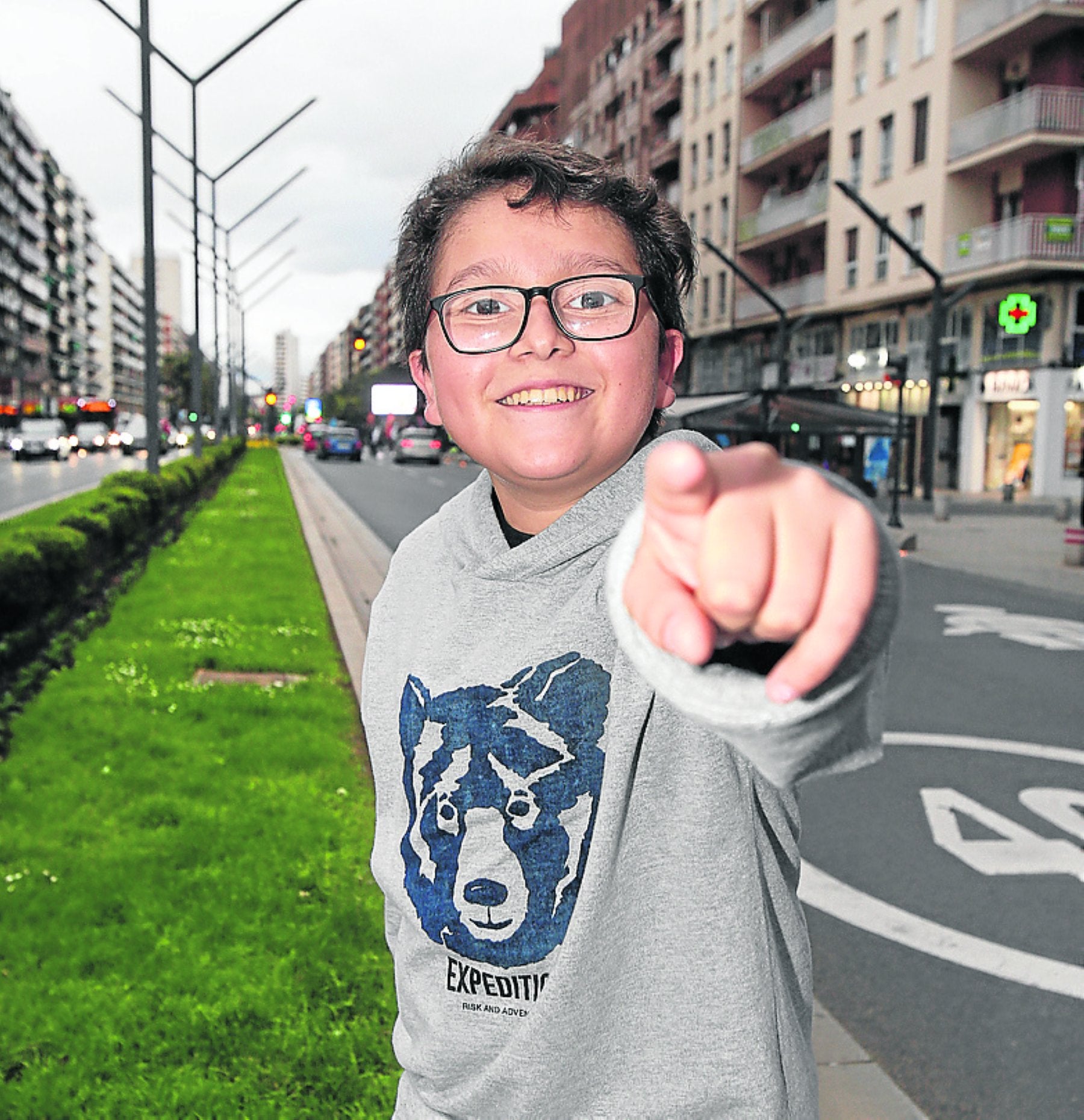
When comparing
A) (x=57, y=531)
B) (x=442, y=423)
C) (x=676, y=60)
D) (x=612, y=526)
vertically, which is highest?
(x=676, y=60)

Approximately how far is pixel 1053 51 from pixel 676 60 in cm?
2676

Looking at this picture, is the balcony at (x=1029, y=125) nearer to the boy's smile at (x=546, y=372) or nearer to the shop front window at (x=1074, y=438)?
the shop front window at (x=1074, y=438)

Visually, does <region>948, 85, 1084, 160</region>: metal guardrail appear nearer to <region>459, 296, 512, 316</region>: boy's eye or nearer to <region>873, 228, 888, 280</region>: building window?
<region>873, 228, 888, 280</region>: building window

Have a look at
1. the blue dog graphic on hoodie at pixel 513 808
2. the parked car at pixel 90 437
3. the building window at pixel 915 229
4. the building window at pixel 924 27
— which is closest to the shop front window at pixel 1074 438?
the building window at pixel 915 229

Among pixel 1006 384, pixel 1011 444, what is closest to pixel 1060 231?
pixel 1006 384

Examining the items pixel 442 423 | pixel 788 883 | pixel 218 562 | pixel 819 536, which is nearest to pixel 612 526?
pixel 442 423

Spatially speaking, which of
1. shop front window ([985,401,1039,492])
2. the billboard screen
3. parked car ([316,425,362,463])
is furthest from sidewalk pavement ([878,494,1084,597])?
parked car ([316,425,362,463])

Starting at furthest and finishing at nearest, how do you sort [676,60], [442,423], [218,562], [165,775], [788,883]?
[676,60] → [218,562] → [165,775] → [442,423] → [788,883]

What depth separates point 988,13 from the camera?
29.7m

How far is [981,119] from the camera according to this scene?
3053 centimetres

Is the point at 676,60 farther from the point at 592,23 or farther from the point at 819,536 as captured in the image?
the point at 819,536

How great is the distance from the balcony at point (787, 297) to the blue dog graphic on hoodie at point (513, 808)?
3929 centimetres

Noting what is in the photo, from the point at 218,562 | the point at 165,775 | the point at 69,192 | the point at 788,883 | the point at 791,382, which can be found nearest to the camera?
the point at 788,883

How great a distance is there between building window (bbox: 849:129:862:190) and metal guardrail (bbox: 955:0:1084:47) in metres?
5.72
